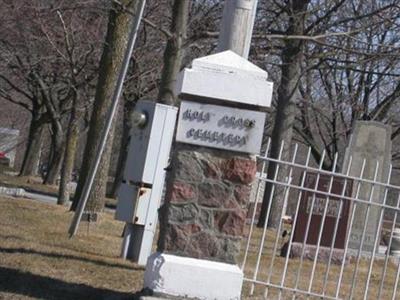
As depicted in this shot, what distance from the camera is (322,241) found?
560 inches

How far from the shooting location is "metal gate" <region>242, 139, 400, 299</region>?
8.45 m

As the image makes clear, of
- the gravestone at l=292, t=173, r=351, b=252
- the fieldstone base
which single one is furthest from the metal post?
the fieldstone base

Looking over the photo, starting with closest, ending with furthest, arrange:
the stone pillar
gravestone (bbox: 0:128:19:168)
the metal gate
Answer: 1. the stone pillar
2. the metal gate
3. gravestone (bbox: 0:128:19:168)

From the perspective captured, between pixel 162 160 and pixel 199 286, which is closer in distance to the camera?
pixel 199 286

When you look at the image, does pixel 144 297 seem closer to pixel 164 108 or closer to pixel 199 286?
pixel 199 286

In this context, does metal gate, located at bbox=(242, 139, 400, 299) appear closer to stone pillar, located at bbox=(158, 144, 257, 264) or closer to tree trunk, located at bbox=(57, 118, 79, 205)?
stone pillar, located at bbox=(158, 144, 257, 264)

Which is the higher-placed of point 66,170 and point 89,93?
Result: point 89,93

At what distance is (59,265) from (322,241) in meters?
6.57

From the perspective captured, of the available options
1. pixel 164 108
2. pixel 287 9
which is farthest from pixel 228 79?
pixel 287 9

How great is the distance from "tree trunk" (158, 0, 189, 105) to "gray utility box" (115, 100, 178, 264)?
2.13m

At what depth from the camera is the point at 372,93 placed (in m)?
34.1

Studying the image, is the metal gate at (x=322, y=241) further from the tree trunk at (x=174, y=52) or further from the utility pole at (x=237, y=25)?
the tree trunk at (x=174, y=52)

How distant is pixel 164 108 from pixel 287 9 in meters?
8.52

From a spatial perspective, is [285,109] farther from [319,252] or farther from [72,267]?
[72,267]
